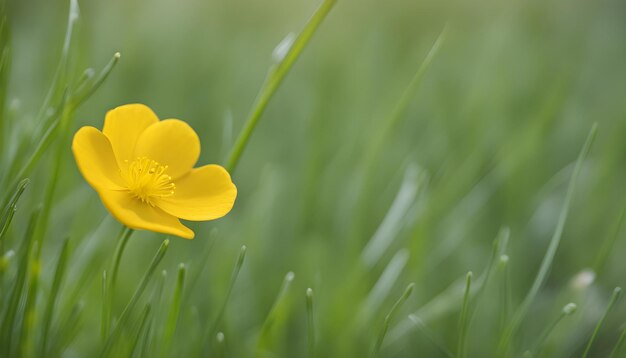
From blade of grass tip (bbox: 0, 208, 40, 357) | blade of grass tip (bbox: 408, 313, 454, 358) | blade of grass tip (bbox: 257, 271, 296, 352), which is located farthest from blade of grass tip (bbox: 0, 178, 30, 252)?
blade of grass tip (bbox: 408, 313, 454, 358)

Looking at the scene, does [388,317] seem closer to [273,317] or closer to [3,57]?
[273,317]

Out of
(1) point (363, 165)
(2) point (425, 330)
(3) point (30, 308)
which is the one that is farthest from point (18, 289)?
(1) point (363, 165)

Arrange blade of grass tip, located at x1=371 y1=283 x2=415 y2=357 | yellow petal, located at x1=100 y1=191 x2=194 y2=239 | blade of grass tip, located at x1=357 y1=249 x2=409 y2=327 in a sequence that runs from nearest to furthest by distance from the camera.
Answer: yellow petal, located at x1=100 y1=191 x2=194 y2=239, blade of grass tip, located at x1=371 y1=283 x2=415 y2=357, blade of grass tip, located at x1=357 y1=249 x2=409 y2=327

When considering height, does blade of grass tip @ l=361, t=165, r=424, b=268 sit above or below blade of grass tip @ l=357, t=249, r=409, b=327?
above

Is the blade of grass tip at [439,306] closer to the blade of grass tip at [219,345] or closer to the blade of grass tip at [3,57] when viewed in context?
the blade of grass tip at [219,345]

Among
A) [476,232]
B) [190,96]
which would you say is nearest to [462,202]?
[476,232]

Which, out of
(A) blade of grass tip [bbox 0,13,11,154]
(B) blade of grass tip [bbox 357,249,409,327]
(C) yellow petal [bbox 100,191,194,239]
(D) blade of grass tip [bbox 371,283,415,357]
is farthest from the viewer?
(B) blade of grass tip [bbox 357,249,409,327]

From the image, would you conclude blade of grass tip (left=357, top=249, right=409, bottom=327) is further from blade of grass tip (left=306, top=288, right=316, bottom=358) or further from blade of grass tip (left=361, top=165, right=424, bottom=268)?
blade of grass tip (left=306, top=288, right=316, bottom=358)
